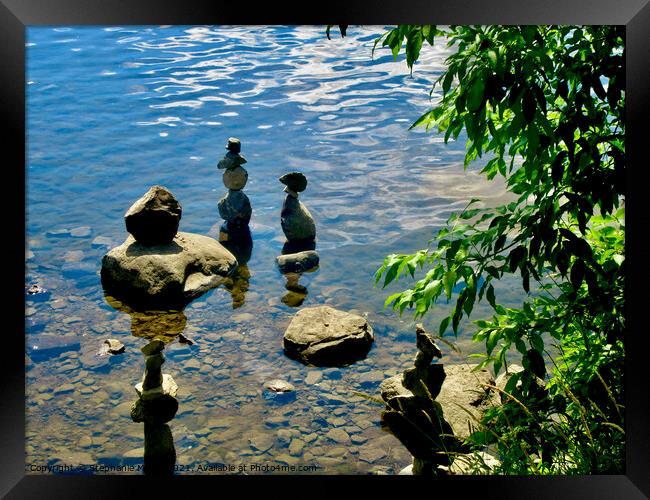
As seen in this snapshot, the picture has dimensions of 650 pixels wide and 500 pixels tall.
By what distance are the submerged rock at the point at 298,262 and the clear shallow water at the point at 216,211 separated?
0.09 metres

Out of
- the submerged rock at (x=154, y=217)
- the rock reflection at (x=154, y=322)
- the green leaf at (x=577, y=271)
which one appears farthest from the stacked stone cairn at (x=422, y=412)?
the submerged rock at (x=154, y=217)

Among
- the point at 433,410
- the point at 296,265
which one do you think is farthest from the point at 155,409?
the point at 296,265

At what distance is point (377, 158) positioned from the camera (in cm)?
A: 668

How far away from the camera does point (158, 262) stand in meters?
5.95

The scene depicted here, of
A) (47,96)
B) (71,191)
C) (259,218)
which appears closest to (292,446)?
(259,218)

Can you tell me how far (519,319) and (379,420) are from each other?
5.89 feet

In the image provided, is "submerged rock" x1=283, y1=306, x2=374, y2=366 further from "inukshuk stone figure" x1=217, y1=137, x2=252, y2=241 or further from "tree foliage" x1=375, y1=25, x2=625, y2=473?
"tree foliage" x1=375, y1=25, x2=625, y2=473

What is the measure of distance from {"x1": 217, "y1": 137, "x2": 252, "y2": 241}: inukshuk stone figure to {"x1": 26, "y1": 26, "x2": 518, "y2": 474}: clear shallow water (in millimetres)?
137

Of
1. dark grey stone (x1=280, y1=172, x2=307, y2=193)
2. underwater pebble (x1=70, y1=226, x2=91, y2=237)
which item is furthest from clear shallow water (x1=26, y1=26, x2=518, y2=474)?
dark grey stone (x1=280, y1=172, x2=307, y2=193)

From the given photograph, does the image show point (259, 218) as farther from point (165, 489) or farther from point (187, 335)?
point (165, 489)

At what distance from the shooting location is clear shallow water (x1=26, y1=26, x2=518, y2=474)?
4289mm

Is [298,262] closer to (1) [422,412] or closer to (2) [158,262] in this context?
(2) [158,262]

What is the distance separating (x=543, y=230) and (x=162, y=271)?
158 inches
